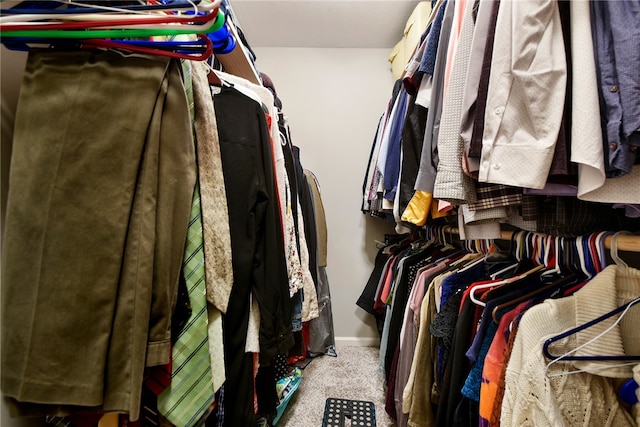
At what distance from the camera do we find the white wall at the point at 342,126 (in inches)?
82.8

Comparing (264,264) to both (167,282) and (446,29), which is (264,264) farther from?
(446,29)

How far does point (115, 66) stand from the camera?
43 centimetres

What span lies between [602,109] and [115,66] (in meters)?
0.75

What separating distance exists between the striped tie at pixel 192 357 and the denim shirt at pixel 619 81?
68 centimetres

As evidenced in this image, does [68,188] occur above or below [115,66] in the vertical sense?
below

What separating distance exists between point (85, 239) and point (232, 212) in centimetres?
32

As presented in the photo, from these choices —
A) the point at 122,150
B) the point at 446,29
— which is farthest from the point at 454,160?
the point at 122,150

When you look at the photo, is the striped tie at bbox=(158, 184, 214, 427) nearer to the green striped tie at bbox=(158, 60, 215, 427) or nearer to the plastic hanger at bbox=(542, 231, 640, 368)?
the green striped tie at bbox=(158, 60, 215, 427)

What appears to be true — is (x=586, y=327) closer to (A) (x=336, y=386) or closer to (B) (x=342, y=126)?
(A) (x=336, y=386)

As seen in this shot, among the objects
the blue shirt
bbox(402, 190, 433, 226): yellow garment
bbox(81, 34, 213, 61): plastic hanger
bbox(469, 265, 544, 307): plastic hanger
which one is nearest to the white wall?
the blue shirt

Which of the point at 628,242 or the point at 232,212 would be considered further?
the point at 232,212

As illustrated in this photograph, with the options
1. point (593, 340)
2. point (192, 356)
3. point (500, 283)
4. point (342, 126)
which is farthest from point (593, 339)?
point (342, 126)

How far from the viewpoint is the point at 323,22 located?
1846mm

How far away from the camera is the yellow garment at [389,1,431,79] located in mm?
1557
